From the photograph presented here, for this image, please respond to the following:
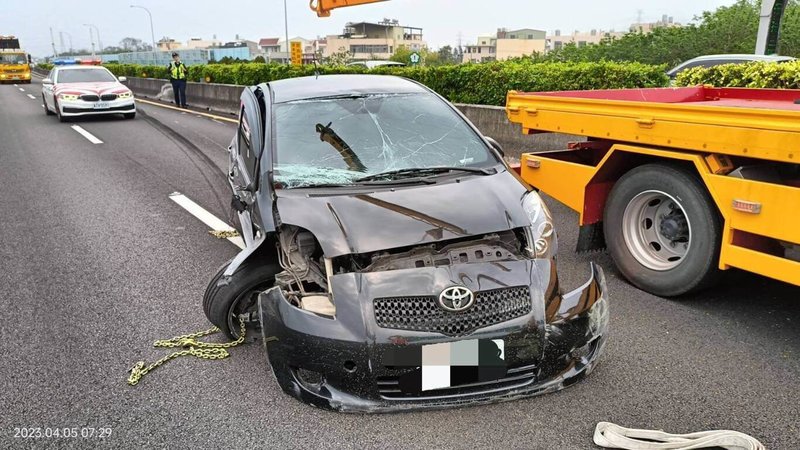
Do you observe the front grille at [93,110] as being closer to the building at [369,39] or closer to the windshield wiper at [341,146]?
the windshield wiper at [341,146]

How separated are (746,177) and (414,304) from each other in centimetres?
236

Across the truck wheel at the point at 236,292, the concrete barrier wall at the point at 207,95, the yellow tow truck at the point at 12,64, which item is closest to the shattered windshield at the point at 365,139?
the truck wheel at the point at 236,292

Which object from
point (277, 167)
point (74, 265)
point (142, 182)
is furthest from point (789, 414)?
point (142, 182)

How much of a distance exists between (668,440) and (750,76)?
6030mm

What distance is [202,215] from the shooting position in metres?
6.66

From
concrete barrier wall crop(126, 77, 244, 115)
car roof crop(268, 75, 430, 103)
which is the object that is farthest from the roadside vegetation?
concrete barrier wall crop(126, 77, 244, 115)

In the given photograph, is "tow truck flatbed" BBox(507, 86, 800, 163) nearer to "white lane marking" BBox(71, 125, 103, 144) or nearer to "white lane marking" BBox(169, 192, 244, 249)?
"white lane marking" BBox(169, 192, 244, 249)

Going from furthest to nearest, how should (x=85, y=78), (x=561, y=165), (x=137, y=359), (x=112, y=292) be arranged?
(x=85, y=78)
(x=561, y=165)
(x=112, y=292)
(x=137, y=359)

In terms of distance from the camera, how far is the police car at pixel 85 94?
50.3 feet

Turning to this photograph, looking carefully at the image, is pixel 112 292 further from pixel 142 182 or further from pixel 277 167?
pixel 142 182

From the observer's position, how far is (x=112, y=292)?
450 cm

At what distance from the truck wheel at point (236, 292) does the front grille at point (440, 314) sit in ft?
3.29

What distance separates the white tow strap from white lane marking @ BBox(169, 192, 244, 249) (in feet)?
12.2

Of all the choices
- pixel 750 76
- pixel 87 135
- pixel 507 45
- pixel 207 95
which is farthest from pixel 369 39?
pixel 750 76
